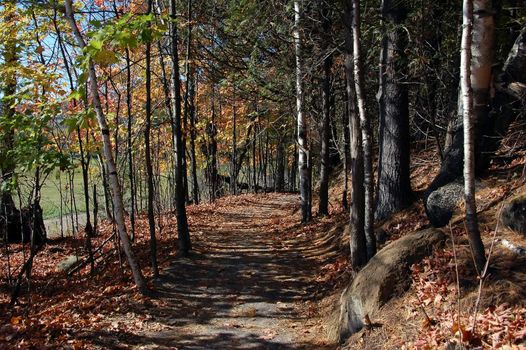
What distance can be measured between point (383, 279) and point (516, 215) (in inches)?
72.4

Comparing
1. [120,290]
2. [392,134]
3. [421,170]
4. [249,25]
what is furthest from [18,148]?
[421,170]

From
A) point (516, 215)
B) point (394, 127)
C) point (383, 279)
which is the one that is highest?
point (394, 127)

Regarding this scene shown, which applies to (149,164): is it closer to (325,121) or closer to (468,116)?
(468,116)

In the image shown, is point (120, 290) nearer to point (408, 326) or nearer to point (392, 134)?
point (408, 326)

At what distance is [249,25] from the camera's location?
34.5 feet

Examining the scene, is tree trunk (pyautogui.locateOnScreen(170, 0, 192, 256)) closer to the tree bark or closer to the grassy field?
the grassy field

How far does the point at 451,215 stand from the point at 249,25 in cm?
641

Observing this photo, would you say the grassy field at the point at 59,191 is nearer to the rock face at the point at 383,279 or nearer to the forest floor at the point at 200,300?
the forest floor at the point at 200,300

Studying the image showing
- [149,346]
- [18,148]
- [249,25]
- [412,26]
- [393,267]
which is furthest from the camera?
[249,25]

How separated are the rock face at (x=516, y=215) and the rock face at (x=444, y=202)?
55.9 inches

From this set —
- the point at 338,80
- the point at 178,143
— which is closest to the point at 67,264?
the point at 178,143

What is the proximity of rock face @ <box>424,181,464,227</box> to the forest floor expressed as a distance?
89.5 inches

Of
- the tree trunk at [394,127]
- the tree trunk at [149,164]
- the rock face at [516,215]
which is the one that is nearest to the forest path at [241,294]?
the tree trunk at [149,164]

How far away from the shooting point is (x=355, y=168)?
6855mm
